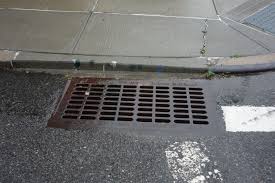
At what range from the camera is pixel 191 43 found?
191 inches

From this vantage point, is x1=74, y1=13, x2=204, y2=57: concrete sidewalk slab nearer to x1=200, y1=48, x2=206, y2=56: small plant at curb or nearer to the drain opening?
x1=200, y1=48, x2=206, y2=56: small plant at curb

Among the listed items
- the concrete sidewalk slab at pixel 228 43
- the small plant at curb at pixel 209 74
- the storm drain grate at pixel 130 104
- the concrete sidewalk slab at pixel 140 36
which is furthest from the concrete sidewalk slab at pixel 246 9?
the storm drain grate at pixel 130 104

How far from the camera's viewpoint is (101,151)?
3326 mm

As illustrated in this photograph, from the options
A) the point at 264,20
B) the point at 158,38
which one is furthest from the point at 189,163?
the point at 264,20

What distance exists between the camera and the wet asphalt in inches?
121

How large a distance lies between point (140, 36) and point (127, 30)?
23 cm

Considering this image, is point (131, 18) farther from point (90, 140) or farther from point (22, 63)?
point (90, 140)

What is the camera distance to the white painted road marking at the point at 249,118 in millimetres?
3602

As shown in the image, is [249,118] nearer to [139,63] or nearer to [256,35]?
[139,63]

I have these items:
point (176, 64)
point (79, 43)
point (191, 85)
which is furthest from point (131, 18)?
point (191, 85)

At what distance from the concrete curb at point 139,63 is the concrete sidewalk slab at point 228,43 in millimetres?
135

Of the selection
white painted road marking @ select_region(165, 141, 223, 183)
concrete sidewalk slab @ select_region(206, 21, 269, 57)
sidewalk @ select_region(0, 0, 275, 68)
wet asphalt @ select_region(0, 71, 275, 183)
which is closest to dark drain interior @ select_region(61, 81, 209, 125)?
wet asphalt @ select_region(0, 71, 275, 183)

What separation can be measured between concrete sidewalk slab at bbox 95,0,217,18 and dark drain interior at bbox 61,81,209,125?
180cm

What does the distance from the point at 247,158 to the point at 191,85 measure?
1.25 metres
